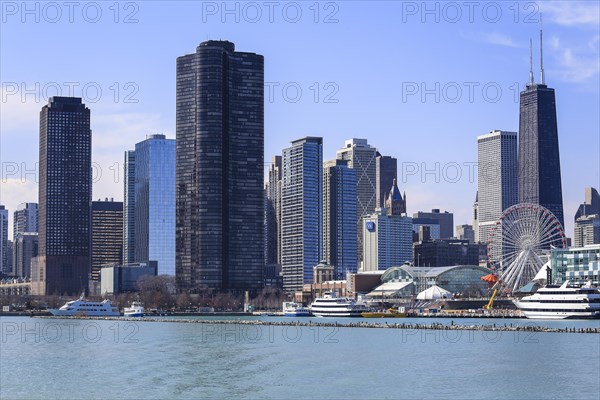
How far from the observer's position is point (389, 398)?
83.7 m

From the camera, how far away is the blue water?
288 feet

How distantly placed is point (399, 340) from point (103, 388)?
64.7 meters

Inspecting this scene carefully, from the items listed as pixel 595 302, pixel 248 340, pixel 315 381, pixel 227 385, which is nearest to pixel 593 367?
pixel 315 381

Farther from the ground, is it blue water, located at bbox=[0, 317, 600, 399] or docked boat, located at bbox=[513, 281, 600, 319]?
docked boat, located at bbox=[513, 281, 600, 319]

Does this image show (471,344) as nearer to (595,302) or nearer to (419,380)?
(419,380)

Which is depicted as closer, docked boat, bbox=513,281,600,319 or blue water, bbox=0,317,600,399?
blue water, bbox=0,317,600,399

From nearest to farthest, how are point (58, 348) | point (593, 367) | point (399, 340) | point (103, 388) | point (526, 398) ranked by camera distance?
1. point (526, 398)
2. point (103, 388)
3. point (593, 367)
4. point (58, 348)
5. point (399, 340)

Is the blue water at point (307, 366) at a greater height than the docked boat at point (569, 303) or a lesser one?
lesser

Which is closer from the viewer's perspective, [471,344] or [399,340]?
[471,344]

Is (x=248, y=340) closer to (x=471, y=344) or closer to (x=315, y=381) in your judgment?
(x=471, y=344)

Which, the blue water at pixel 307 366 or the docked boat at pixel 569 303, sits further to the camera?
the docked boat at pixel 569 303

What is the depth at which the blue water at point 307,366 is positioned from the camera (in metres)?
87.8

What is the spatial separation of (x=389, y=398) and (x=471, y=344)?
56.0 metres


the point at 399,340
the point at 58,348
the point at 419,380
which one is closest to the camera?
the point at 419,380
